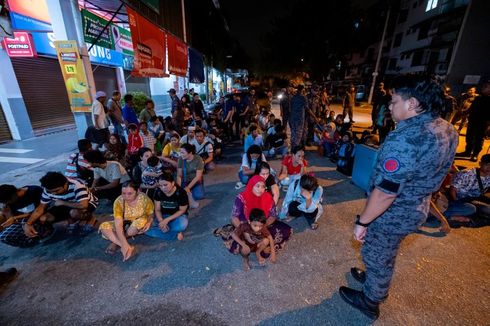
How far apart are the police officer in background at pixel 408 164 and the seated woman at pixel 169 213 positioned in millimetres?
2482

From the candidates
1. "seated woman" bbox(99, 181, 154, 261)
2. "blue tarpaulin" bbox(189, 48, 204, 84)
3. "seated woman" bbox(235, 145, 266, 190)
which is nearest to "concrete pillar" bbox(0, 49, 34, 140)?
"blue tarpaulin" bbox(189, 48, 204, 84)

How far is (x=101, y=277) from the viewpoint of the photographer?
2.79 m

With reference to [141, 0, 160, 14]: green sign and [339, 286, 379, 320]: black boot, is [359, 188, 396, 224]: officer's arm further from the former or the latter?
[141, 0, 160, 14]: green sign

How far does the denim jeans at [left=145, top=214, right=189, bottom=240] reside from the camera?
3426 millimetres

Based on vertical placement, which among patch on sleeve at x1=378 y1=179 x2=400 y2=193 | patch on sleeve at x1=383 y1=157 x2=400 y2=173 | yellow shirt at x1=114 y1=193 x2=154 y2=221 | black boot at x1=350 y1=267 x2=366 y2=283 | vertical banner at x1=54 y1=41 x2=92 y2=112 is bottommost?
black boot at x1=350 y1=267 x2=366 y2=283

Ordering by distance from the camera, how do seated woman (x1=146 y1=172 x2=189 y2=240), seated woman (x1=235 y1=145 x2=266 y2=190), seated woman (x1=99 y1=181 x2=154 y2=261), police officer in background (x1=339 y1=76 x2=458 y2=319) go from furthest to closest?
1. seated woman (x1=235 y1=145 x2=266 y2=190)
2. seated woman (x1=146 y1=172 x2=189 y2=240)
3. seated woman (x1=99 y1=181 x2=154 y2=261)
4. police officer in background (x1=339 y1=76 x2=458 y2=319)

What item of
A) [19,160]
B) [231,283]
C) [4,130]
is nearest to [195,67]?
[4,130]

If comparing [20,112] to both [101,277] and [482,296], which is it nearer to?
[101,277]

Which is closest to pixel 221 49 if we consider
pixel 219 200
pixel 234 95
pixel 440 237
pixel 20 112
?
pixel 234 95

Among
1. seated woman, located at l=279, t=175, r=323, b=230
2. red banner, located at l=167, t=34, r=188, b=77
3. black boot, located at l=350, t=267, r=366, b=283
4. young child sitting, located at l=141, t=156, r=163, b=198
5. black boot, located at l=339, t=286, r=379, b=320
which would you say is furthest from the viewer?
red banner, located at l=167, t=34, r=188, b=77

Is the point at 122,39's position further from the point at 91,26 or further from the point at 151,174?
the point at 151,174

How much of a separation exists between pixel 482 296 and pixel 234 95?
838 centimetres

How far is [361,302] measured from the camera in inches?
90.8

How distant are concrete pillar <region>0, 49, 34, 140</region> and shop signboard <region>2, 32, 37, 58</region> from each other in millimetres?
516
